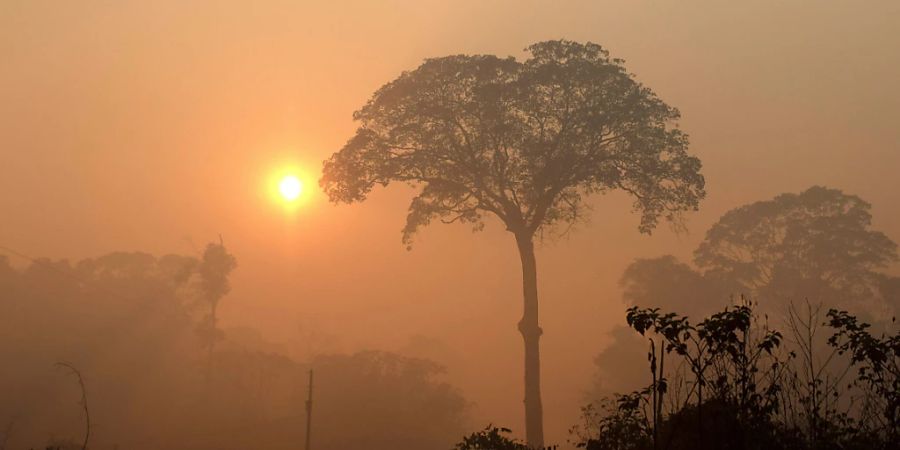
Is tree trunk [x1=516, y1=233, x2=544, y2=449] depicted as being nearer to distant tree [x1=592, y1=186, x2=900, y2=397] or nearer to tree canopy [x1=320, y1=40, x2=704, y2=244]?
tree canopy [x1=320, y1=40, x2=704, y2=244]

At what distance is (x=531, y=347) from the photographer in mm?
27250

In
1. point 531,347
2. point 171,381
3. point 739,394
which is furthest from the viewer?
point 171,381

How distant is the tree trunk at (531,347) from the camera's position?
86.6 feet

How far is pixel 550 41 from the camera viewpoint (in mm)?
27672

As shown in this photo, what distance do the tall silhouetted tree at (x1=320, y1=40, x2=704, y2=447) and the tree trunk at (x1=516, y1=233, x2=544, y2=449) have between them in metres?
0.04

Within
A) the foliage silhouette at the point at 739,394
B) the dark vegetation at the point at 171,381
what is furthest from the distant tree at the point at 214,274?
the foliage silhouette at the point at 739,394

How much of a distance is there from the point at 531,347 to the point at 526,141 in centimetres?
808

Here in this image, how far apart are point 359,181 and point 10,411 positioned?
152 feet

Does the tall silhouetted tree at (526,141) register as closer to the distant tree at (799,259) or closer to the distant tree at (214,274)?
the distant tree at (799,259)

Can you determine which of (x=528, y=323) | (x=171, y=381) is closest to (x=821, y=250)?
(x=528, y=323)

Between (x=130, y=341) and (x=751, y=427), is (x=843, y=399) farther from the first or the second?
(x=130, y=341)

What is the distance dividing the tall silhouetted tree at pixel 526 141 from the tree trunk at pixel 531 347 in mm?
45

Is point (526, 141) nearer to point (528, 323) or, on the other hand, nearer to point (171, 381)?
point (528, 323)

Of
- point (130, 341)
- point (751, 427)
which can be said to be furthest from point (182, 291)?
point (751, 427)
